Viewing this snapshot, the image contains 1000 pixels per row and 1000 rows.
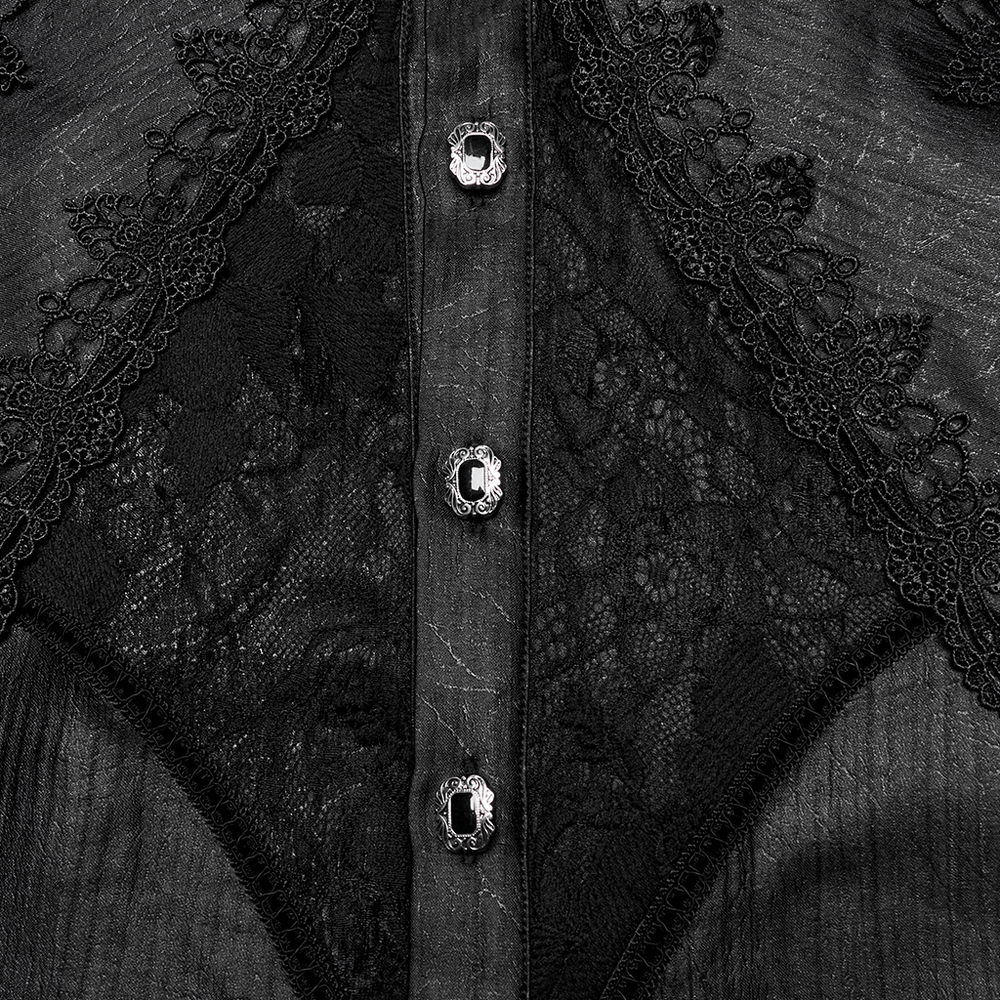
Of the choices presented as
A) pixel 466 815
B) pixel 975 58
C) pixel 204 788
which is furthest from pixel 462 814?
pixel 975 58

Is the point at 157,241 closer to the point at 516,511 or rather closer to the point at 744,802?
the point at 516,511

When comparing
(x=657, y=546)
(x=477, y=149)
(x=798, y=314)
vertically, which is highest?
(x=477, y=149)

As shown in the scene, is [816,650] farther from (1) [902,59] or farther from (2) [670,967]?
(1) [902,59]

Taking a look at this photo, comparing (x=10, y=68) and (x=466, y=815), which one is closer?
(x=466, y=815)

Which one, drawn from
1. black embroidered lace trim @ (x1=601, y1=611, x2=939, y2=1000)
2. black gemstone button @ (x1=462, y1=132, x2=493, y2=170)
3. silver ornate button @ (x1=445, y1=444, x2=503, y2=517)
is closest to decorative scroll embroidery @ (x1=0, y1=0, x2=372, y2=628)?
black gemstone button @ (x1=462, y1=132, x2=493, y2=170)

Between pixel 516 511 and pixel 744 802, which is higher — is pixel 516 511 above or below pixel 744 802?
above

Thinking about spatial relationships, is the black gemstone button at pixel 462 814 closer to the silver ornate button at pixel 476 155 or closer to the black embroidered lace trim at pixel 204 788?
the black embroidered lace trim at pixel 204 788

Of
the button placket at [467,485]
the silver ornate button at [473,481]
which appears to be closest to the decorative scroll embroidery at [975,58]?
the button placket at [467,485]
